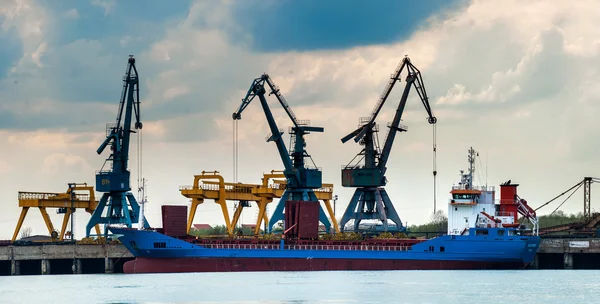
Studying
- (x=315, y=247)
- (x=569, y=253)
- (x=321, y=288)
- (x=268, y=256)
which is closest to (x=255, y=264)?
(x=268, y=256)

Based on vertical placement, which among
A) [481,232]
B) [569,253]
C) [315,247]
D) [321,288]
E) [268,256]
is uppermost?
[481,232]

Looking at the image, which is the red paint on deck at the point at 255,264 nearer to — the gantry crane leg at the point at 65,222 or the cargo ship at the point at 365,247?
the cargo ship at the point at 365,247

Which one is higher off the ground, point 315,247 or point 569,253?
point 315,247

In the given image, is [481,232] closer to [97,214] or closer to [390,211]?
[390,211]

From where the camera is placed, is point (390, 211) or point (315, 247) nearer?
point (315, 247)

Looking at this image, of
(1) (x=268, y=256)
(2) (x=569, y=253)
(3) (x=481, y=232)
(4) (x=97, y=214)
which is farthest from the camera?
(4) (x=97, y=214)

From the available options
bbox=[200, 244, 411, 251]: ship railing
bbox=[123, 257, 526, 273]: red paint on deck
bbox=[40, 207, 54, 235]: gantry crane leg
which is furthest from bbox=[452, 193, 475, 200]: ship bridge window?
bbox=[40, 207, 54, 235]: gantry crane leg

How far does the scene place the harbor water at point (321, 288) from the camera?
91250 mm

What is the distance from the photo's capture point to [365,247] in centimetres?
12075

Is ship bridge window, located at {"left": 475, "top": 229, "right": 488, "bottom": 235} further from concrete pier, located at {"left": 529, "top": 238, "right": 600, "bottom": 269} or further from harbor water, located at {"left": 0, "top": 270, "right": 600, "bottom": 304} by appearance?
concrete pier, located at {"left": 529, "top": 238, "right": 600, "bottom": 269}

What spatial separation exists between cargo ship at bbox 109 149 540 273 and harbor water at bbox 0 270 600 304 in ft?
3.77

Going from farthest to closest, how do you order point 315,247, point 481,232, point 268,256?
point 315,247 → point 268,256 → point 481,232

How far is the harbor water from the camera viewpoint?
299ft

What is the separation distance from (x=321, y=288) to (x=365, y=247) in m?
22.1
